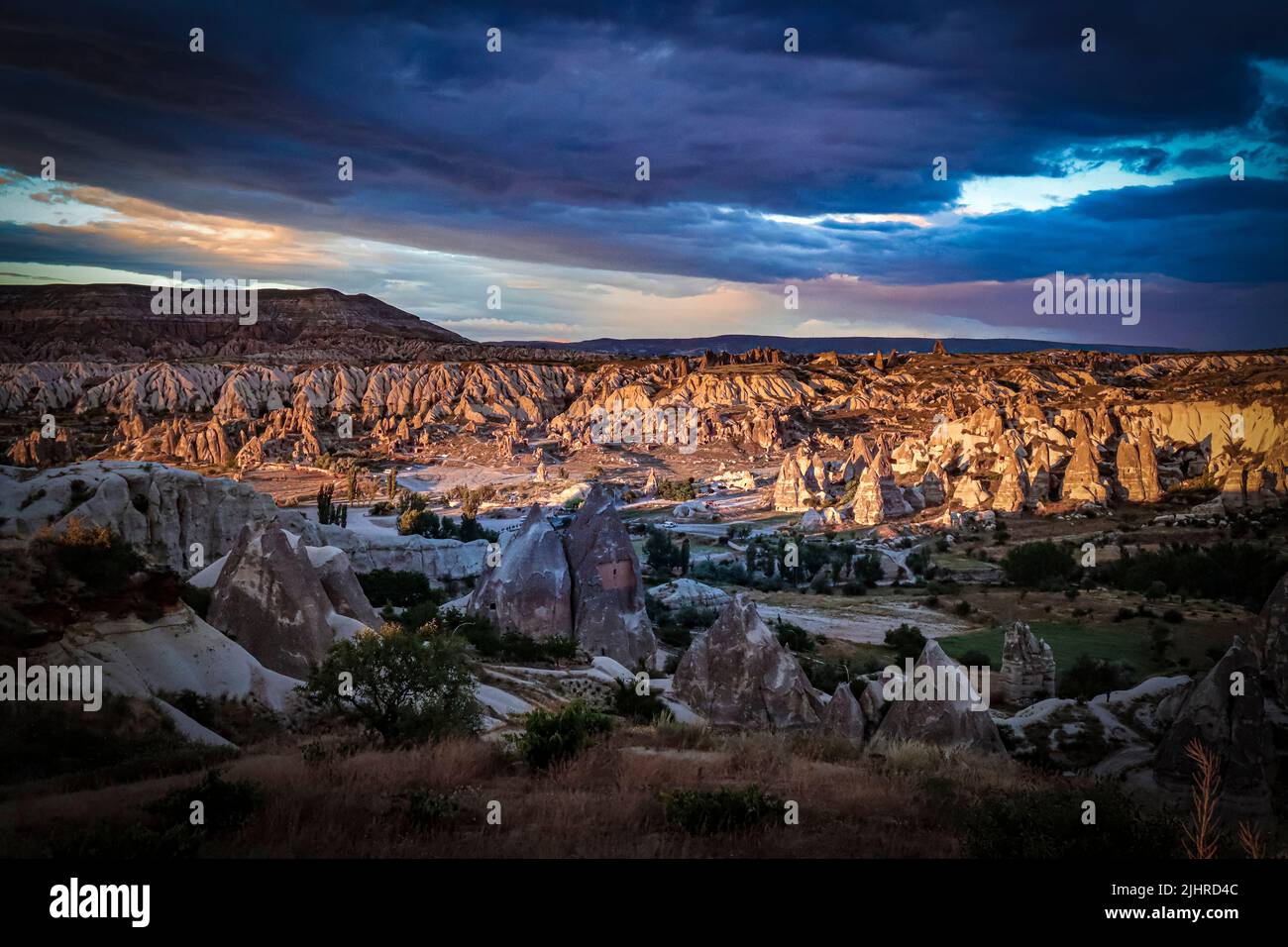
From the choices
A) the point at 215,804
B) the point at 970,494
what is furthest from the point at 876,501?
the point at 215,804

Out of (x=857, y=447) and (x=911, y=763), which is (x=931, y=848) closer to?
(x=911, y=763)

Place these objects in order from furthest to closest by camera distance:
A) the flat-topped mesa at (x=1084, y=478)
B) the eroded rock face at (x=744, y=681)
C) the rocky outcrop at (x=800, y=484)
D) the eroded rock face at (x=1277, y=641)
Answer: the rocky outcrop at (x=800, y=484)
the flat-topped mesa at (x=1084, y=478)
the eroded rock face at (x=744, y=681)
the eroded rock face at (x=1277, y=641)

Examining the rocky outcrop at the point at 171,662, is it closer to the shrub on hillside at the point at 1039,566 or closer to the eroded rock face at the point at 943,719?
the eroded rock face at the point at 943,719

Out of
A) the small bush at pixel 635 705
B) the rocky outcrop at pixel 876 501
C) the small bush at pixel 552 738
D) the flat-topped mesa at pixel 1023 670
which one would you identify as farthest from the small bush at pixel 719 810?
the rocky outcrop at pixel 876 501

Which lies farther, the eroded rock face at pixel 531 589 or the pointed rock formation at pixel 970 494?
the pointed rock formation at pixel 970 494

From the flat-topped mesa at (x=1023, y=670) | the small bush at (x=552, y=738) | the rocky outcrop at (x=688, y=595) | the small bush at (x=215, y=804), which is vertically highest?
the small bush at (x=215, y=804)

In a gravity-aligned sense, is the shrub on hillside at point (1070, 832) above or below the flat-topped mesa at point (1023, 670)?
above

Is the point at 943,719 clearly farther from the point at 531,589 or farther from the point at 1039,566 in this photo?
the point at 1039,566
